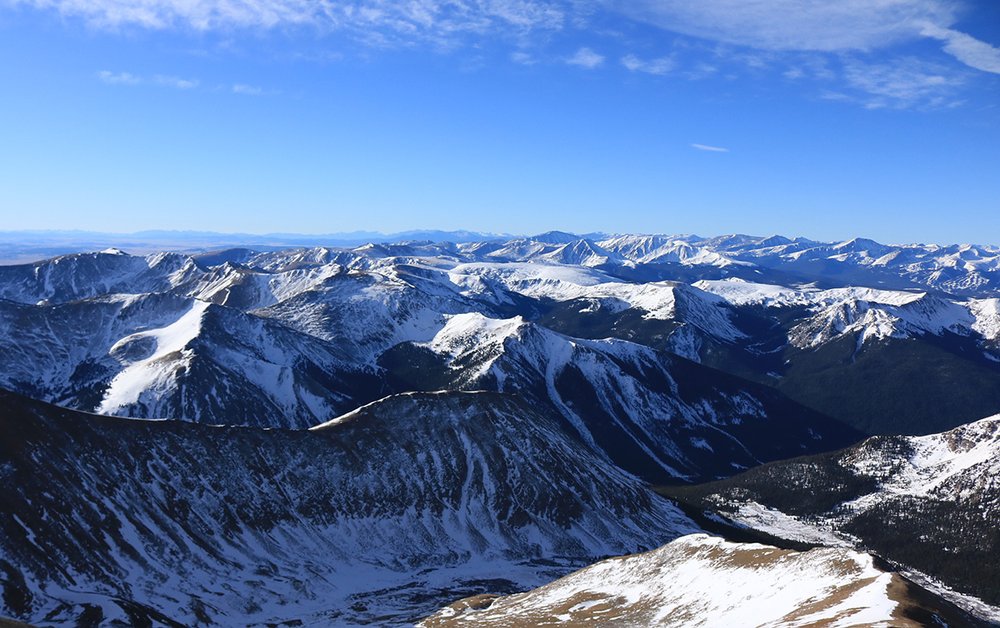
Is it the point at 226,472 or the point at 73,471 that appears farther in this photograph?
the point at 226,472

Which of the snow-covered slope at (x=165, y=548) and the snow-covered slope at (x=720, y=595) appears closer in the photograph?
the snow-covered slope at (x=720, y=595)

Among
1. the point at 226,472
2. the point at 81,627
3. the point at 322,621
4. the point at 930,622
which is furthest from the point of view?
the point at 226,472

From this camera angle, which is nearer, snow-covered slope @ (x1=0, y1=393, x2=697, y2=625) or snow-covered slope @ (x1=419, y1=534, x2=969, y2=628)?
snow-covered slope @ (x1=419, y1=534, x2=969, y2=628)

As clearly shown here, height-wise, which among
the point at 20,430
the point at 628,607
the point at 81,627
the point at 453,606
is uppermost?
the point at 20,430

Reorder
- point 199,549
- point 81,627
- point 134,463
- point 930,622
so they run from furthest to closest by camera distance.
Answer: point 134,463
point 199,549
point 81,627
point 930,622

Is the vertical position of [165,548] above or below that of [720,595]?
below

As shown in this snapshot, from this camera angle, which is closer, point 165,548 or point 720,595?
point 720,595

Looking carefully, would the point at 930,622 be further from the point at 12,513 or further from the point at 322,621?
the point at 12,513

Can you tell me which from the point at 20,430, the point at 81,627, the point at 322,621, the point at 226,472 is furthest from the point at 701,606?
the point at 20,430
